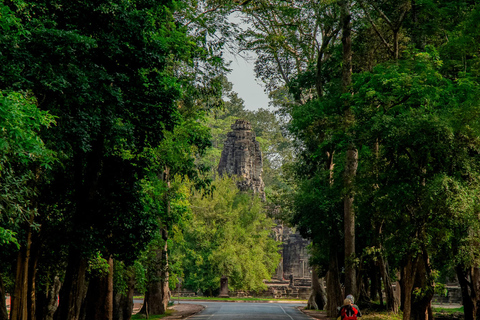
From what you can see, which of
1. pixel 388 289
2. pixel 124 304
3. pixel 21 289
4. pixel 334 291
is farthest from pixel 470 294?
pixel 21 289

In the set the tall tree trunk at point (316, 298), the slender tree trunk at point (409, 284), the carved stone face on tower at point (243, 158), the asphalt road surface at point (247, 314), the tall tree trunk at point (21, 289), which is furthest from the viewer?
the carved stone face on tower at point (243, 158)

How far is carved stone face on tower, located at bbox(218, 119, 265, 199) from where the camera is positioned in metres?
68.2

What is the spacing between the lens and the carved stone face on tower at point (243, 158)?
68250 mm

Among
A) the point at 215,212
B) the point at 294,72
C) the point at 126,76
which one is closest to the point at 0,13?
the point at 126,76

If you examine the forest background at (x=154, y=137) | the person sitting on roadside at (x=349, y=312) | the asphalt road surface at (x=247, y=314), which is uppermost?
the forest background at (x=154, y=137)

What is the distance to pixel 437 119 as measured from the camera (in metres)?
14.0

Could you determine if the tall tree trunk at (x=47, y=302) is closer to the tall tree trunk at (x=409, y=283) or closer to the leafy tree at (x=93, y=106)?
the leafy tree at (x=93, y=106)

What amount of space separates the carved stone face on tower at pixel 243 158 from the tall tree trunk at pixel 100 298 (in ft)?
163

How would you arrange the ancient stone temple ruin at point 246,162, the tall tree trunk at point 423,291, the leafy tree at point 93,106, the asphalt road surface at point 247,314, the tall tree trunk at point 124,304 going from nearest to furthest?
the leafy tree at point 93,106 < the tall tree trunk at point 423,291 < the tall tree trunk at point 124,304 < the asphalt road surface at point 247,314 < the ancient stone temple ruin at point 246,162

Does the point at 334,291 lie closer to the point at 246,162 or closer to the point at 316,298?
the point at 316,298

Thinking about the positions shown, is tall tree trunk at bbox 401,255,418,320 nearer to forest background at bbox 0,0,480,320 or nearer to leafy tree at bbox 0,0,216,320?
forest background at bbox 0,0,480,320

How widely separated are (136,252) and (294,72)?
63.3ft

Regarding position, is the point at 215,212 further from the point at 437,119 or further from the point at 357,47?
the point at 437,119

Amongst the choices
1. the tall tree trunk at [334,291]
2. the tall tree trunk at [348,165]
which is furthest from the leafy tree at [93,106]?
the tall tree trunk at [334,291]
